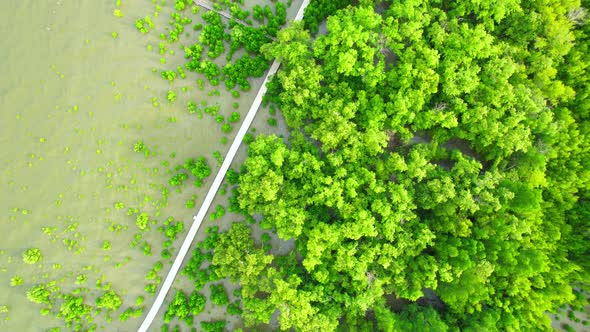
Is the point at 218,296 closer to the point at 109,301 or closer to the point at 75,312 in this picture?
the point at 109,301

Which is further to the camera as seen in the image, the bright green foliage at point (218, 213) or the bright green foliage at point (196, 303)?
the bright green foliage at point (218, 213)

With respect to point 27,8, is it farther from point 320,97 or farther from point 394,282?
point 394,282

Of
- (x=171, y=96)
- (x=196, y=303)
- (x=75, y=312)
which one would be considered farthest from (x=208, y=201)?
(x=75, y=312)

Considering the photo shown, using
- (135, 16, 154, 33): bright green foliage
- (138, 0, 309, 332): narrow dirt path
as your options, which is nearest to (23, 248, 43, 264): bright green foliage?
(138, 0, 309, 332): narrow dirt path

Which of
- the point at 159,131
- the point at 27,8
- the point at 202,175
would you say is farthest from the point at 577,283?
the point at 27,8

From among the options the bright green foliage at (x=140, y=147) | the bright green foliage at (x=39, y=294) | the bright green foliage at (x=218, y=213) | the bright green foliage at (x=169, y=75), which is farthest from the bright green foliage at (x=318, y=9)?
the bright green foliage at (x=39, y=294)

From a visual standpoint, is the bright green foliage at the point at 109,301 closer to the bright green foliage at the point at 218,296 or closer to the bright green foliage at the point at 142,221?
the bright green foliage at the point at 142,221
